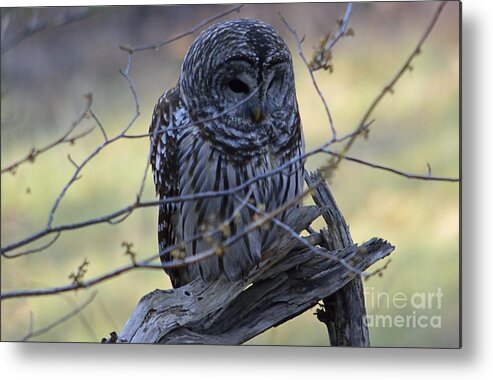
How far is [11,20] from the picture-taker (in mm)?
2775

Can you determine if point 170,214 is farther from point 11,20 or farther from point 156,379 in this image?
point 11,20

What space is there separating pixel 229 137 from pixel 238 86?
176 mm

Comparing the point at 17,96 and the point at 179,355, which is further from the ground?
the point at 17,96

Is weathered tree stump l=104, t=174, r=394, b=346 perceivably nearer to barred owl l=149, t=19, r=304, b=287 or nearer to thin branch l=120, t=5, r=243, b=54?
barred owl l=149, t=19, r=304, b=287

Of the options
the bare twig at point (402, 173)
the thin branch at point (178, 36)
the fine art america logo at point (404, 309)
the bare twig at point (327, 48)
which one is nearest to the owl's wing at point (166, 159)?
the thin branch at point (178, 36)

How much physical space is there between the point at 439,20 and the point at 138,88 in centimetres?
105

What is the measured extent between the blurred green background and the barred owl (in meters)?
0.10

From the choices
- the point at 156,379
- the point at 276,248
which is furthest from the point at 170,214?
the point at 156,379

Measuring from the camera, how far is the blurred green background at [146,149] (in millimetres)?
2588

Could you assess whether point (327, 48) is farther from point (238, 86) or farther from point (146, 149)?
point (146, 149)

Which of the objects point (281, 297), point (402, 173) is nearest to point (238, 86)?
point (402, 173)

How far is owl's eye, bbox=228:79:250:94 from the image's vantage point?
8.34 ft

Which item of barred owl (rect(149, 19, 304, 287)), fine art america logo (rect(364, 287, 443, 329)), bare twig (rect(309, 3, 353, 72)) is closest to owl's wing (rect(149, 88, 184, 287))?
barred owl (rect(149, 19, 304, 287))

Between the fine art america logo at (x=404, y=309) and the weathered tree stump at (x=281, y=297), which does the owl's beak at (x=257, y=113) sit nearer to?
the weathered tree stump at (x=281, y=297)
